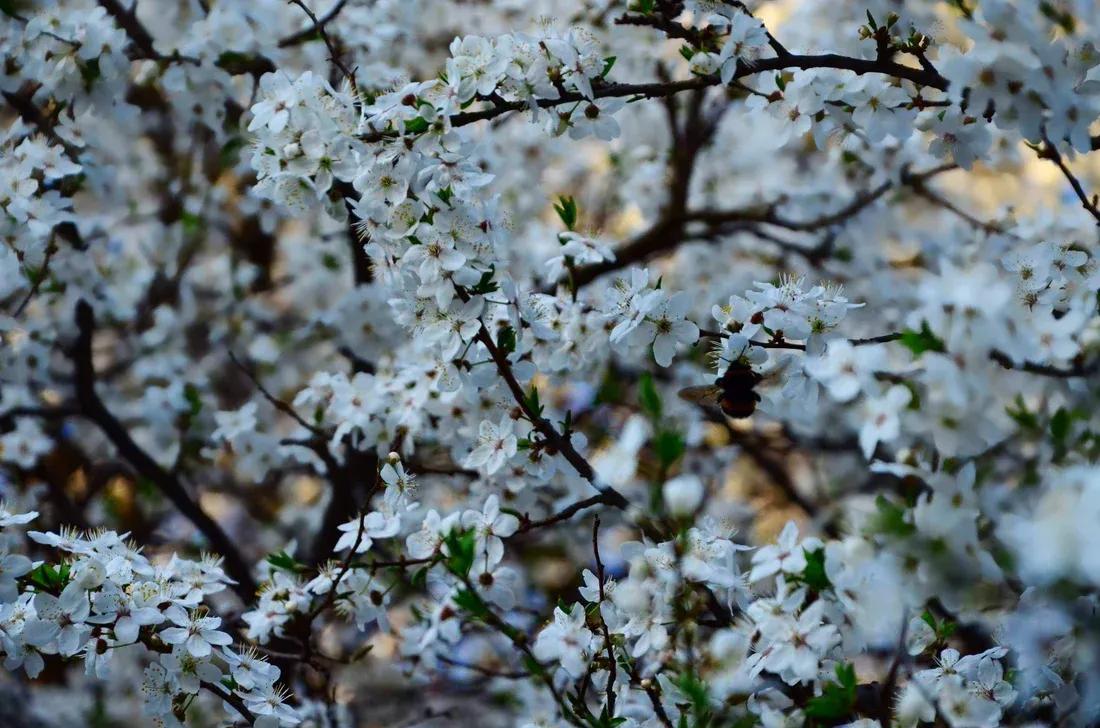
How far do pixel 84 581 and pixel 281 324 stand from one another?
3.46 m

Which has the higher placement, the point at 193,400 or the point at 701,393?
the point at 193,400

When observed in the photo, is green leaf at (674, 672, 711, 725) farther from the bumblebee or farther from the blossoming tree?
the bumblebee

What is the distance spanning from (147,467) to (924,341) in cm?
319

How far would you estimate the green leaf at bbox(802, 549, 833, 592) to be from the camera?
2.13m

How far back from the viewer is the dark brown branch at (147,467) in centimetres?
397

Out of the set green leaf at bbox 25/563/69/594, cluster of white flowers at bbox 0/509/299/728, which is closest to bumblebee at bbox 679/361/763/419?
cluster of white flowers at bbox 0/509/299/728

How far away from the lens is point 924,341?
1.79m

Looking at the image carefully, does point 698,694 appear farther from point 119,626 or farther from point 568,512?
point 119,626

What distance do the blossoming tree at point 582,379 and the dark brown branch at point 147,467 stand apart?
19 mm

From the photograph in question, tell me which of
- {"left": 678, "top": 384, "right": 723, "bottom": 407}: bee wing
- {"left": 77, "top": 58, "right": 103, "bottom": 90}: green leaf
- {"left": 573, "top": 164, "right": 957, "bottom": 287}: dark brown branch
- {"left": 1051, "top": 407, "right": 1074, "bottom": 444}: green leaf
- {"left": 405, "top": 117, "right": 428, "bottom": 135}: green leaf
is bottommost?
{"left": 1051, "top": 407, "right": 1074, "bottom": 444}: green leaf

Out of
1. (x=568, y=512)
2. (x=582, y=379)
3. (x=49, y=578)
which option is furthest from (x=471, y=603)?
(x=582, y=379)

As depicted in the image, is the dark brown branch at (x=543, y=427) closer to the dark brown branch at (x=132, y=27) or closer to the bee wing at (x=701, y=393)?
the bee wing at (x=701, y=393)

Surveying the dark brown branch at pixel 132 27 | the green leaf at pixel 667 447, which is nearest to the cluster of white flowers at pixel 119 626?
the green leaf at pixel 667 447

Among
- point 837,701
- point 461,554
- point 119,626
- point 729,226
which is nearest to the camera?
point 837,701
